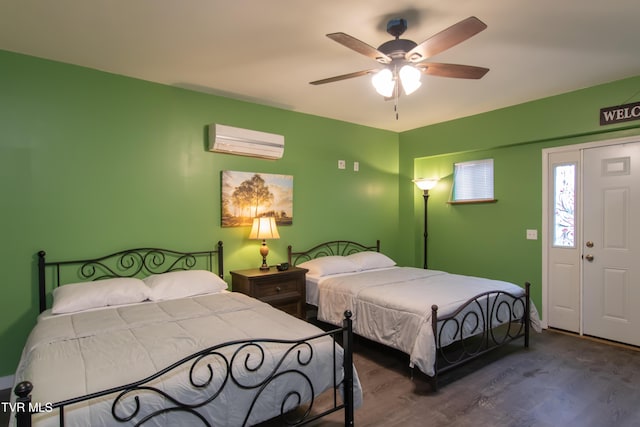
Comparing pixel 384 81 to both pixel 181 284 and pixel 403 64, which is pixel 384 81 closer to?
pixel 403 64

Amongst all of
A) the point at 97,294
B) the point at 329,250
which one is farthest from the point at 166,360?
the point at 329,250

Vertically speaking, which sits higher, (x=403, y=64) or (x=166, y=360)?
(x=403, y=64)

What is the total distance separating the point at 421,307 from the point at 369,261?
1.64m

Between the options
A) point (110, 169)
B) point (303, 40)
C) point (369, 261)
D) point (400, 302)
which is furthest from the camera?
point (369, 261)

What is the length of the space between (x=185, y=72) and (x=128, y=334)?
2.29 m

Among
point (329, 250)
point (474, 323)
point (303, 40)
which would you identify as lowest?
point (474, 323)

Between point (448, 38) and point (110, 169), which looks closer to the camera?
point (448, 38)

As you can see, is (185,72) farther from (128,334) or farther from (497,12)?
(497,12)

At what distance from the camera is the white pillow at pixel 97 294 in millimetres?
2625

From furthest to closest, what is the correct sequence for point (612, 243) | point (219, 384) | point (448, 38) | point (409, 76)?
point (612, 243) → point (409, 76) → point (448, 38) → point (219, 384)

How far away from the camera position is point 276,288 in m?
3.72

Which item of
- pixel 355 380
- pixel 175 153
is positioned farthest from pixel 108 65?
pixel 355 380

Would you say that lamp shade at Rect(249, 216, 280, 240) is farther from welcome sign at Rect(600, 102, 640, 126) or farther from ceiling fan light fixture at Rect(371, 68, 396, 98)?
welcome sign at Rect(600, 102, 640, 126)

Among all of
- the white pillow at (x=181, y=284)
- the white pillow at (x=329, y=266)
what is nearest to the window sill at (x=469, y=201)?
the white pillow at (x=329, y=266)
